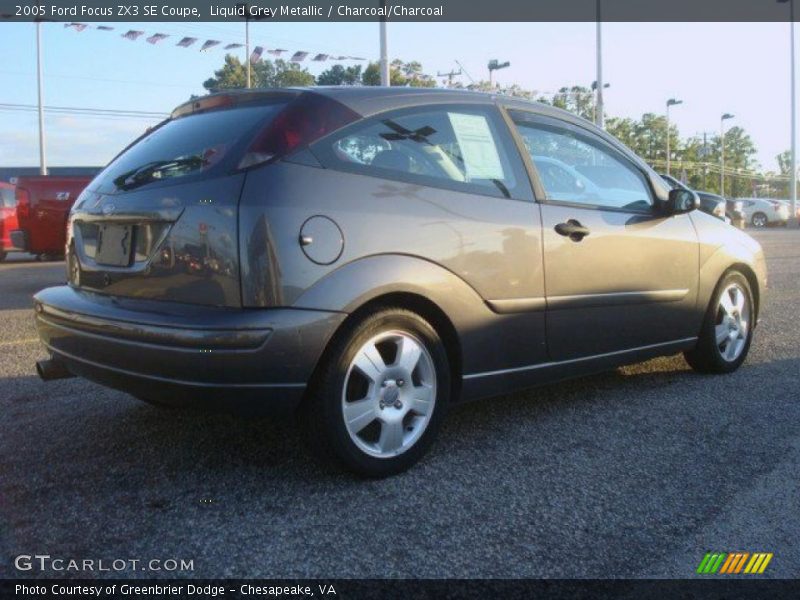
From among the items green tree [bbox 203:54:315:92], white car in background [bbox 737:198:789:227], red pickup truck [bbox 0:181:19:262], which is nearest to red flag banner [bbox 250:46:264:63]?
red pickup truck [bbox 0:181:19:262]

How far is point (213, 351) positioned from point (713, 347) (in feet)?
10.9

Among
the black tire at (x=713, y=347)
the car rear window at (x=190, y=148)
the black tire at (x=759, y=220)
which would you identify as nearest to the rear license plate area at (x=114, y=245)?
the car rear window at (x=190, y=148)

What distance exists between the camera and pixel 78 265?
→ 3.41 metres

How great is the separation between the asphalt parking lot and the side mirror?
1.06m

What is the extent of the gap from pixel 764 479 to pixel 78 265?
3058 mm

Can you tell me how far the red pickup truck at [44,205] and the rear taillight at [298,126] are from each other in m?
11.9

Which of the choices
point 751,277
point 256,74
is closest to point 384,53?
point 751,277

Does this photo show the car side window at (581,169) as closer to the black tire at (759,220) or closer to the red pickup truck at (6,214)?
the red pickup truck at (6,214)

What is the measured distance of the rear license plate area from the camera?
122 inches

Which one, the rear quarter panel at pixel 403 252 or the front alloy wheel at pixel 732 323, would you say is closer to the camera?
the rear quarter panel at pixel 403 252

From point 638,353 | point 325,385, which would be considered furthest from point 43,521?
point 638,353

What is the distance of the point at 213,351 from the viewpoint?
2.72 metres

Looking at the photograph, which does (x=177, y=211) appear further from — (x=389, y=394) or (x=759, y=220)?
(x=759, y=220)

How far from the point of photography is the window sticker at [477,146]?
3.55 metres
